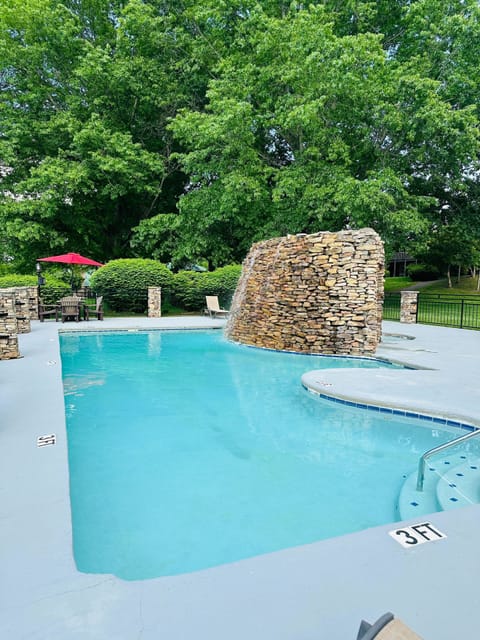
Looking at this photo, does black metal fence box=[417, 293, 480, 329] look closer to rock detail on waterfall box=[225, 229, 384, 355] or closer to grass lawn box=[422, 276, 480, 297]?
grass lawn box=[422, 276, 480, 297]

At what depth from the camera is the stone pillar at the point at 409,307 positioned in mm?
14906

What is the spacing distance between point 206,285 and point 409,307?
8.43 metres

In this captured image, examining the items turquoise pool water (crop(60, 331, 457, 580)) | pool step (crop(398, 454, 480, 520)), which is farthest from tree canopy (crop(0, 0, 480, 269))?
pool step (crop(398, 454, 480, 520))

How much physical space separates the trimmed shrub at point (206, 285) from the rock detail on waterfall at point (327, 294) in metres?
8.13

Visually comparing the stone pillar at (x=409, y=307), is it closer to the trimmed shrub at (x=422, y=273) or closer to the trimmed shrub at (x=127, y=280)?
the trimmed shrub at (x=127, y=280)

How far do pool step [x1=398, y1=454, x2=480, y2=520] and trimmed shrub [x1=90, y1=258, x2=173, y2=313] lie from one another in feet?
49.2

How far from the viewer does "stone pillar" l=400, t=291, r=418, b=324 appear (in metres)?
14.9

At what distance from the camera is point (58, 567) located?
1.98 m

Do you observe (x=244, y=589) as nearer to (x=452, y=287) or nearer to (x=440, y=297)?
(x=440, y=297)

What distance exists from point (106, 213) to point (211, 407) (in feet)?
62.6

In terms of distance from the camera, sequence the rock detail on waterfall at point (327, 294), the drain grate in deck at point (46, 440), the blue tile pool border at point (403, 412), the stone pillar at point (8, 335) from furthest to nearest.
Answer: the rock detail on waterfall at point (327, 294) → the stone pillar at point (8, 335) → the blue tile pool border at point (403, 412) → the drain grate in deck at point (46, 440)

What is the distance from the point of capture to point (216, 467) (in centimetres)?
396

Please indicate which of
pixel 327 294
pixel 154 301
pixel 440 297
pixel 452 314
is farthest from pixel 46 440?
pixel 440 297

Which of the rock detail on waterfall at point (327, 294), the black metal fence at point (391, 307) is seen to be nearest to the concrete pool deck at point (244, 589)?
the rock detail on waterfall at point (327, 294)
